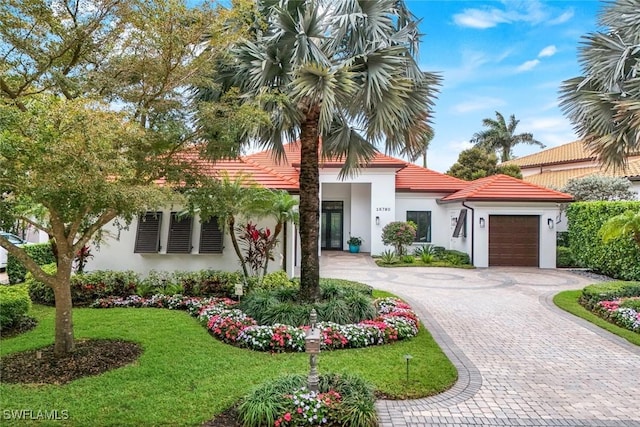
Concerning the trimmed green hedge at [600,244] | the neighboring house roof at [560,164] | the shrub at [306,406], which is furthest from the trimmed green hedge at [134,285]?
the neighboring house roof at [560,164]

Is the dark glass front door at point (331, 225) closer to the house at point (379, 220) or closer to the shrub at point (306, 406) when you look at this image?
the house at point (379, 220)

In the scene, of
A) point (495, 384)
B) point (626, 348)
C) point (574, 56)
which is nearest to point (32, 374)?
point (495, 384)

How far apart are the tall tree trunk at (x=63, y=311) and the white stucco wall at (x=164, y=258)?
19.0ft

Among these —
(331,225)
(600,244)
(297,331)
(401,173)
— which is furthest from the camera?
(401,173)

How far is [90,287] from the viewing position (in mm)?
10438

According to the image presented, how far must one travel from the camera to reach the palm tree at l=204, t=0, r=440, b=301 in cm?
716

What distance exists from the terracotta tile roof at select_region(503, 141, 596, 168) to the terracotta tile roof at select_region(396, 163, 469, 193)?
40.8 ft

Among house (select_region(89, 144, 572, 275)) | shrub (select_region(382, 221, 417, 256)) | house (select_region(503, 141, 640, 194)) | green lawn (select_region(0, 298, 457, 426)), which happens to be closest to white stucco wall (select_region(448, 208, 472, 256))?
house (select_region(89, 144, 572, 275))

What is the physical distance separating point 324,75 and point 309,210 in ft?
9.29

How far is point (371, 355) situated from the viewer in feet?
21.4

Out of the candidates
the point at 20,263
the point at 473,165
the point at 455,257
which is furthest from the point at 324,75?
the point at 473,165

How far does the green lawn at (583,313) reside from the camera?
25.9 feet

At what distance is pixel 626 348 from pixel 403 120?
6.25m

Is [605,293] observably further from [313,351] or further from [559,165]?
[559,165]
